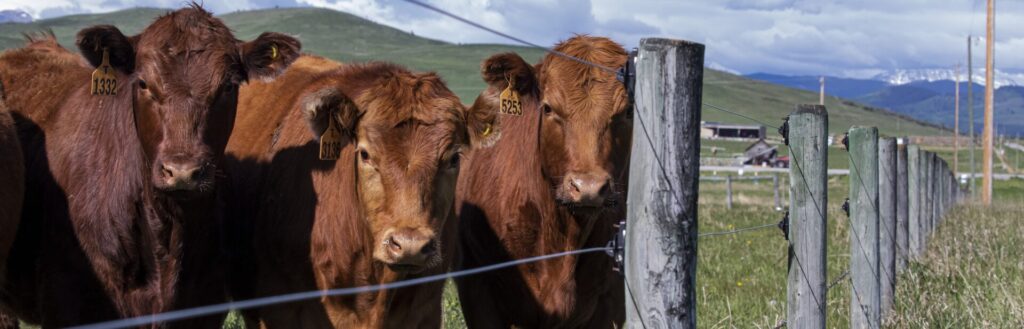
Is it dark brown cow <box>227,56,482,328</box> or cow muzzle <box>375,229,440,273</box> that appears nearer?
cow muzzle <box>375,229,440,273</box>

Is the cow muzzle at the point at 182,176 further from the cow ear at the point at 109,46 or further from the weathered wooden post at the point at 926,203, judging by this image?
the weathered wooden post at the point at 926,203

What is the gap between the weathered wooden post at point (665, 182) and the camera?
3.59 meters

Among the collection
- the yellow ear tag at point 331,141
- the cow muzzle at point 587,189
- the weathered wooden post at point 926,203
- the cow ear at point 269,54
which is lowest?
the weathered wooden post at point 926,203

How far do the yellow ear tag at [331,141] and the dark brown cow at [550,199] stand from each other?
0.74 meters

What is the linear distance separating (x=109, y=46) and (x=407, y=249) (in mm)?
2160

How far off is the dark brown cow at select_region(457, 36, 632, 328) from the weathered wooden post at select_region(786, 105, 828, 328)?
0.97 metres

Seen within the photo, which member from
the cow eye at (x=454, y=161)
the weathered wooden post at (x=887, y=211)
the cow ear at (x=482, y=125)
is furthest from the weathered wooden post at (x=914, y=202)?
the cow eye at (x=454, y=161)

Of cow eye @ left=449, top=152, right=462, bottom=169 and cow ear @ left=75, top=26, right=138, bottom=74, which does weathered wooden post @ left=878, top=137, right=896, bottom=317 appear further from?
cow ear @ left=75, top=26, right=138, bottom=74

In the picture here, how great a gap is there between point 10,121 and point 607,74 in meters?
3.20

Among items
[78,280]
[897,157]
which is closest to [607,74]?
[78,280]

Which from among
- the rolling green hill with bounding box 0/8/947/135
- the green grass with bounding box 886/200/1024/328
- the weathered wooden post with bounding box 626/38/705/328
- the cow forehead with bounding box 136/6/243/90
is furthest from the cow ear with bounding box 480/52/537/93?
the rolling green hill with bounding box 0/8/947/135

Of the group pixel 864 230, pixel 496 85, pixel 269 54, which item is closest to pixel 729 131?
pixel 864 230

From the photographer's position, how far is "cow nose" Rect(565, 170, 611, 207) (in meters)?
5.57

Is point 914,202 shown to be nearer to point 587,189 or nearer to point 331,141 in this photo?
point 587,189
